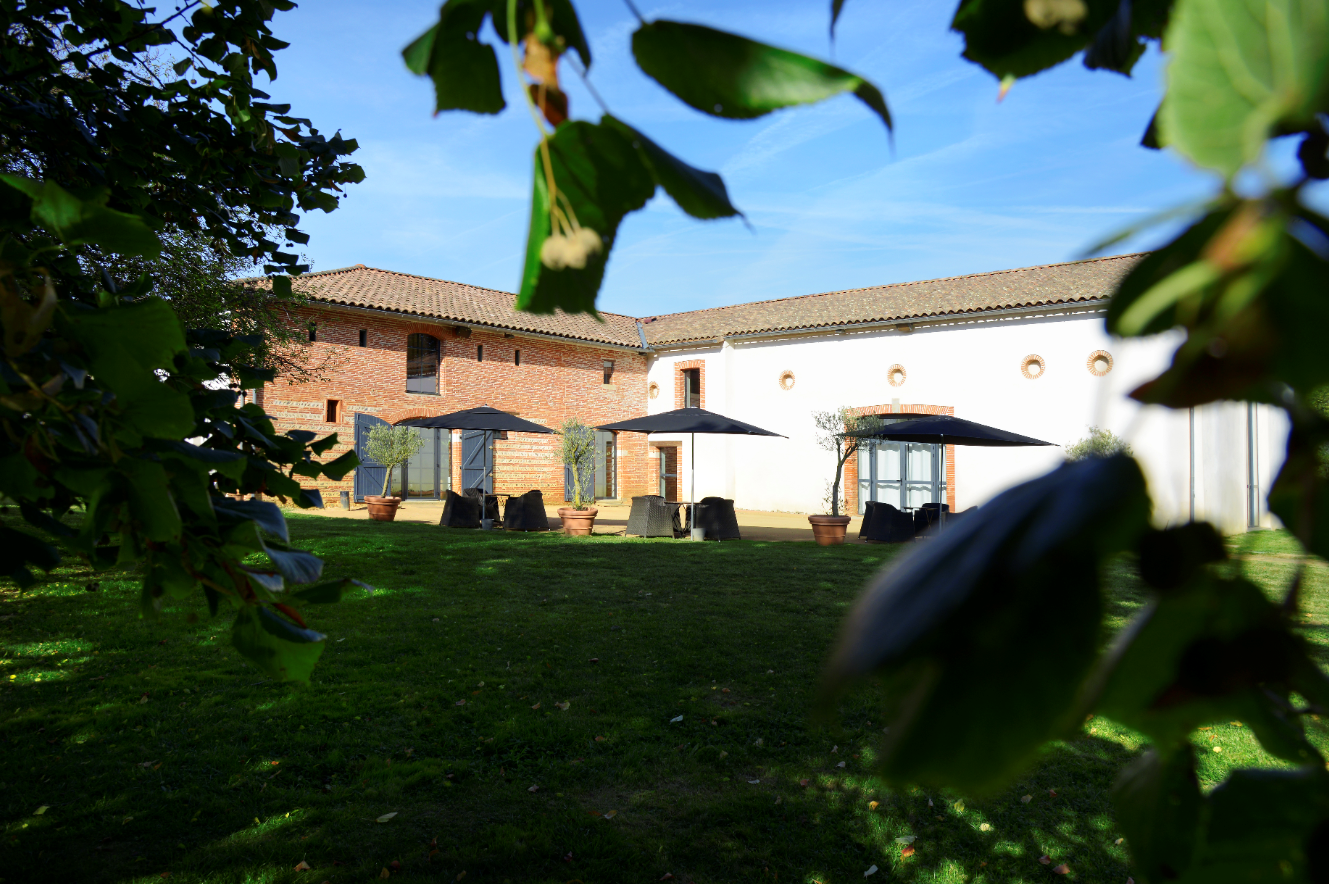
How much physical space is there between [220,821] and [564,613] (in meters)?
3.76

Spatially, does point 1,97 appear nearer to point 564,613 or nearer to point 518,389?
point 564,613

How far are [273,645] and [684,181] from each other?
32.4 inches

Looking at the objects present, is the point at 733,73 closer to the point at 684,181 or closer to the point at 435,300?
the point at 684,181

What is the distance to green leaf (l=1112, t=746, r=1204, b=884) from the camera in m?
0.36

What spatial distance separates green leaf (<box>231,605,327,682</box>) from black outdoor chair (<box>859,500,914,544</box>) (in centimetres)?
1243

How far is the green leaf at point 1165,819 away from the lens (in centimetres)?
36

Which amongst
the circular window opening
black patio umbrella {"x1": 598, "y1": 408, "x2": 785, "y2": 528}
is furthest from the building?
black patio umbrella {"x1": 598, "y1": 408, "x2": 785, "y2": 528}

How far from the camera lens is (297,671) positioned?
3.19 feet

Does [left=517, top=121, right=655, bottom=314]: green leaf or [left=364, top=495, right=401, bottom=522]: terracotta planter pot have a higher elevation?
[left=517, top=121, right=655, bottom=314]: green leaf

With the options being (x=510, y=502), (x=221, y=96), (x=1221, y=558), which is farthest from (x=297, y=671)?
(x=510, y=502)

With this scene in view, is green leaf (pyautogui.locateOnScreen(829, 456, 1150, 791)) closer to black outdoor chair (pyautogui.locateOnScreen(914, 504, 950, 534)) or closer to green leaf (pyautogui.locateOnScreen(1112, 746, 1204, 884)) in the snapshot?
green leaf (pyautogui.locateOnScreen(1112, 746, 1204, 884))

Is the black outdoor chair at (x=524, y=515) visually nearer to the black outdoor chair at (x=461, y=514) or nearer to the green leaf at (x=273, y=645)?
the black outdoor chair at (x=461, y=514)

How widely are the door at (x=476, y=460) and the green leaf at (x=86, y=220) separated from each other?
1865 centimetres

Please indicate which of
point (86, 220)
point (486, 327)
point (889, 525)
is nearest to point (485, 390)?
point (486, 327)
